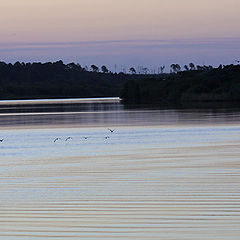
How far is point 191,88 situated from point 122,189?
76.1m

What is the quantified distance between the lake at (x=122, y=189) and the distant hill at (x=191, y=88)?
5808 cm

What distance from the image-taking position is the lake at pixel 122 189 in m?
10.4

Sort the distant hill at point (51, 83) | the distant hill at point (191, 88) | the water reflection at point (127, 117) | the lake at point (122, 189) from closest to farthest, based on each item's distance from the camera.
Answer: the lake at point (122, 189), the water reflection at point (127, 117), the distant hill at point (191, 88), the distant hill at point (51, 83)

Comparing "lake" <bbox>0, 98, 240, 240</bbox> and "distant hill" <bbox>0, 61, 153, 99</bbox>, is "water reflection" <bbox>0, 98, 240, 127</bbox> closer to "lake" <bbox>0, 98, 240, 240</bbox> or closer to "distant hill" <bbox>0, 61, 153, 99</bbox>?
"lake" <bbox>0, 98, 240, 240</bbox>

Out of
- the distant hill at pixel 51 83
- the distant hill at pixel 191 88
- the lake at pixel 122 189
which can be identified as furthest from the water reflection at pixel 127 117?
the distant hill at pixel 51 83

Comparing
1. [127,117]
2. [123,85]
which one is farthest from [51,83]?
[127,117]

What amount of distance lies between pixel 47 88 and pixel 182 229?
13805 cm

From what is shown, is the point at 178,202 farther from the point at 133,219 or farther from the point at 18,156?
the point at 18,156

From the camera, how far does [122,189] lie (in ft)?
46.2

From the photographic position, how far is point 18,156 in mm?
22281

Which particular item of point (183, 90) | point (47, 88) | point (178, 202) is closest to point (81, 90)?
point (47, 88)

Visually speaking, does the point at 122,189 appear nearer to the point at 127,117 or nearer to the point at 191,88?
the point at 127,117

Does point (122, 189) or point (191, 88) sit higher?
point (122, 189)

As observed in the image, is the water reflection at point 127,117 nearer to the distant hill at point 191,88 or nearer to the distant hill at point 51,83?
the distant hill at point 191,88
